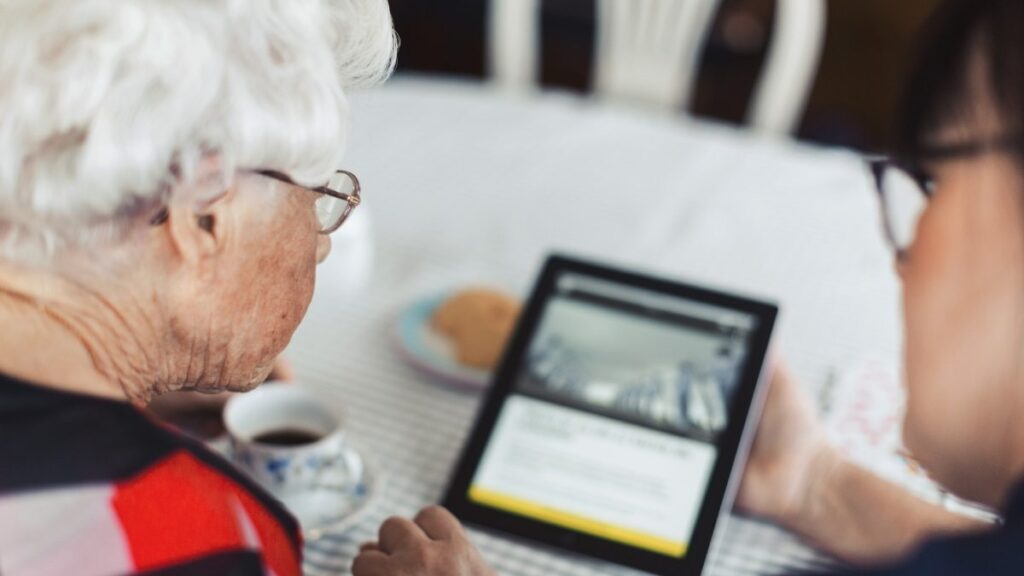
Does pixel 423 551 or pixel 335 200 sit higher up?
pixel 335 200

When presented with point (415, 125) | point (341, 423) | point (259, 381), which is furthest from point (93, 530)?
point (415, 125)

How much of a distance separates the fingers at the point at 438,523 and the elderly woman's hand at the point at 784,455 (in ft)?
0.99

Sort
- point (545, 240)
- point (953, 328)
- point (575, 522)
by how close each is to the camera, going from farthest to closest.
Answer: point (545, 240)
point (575, 522)
point (953, 328)

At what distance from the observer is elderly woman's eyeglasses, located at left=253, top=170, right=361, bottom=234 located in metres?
0.85

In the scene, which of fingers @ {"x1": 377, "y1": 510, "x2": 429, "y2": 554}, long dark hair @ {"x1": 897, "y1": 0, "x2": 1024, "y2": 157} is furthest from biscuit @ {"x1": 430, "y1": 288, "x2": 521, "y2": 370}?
long dark hair @ {"x1": 897, "y1": 0, "x2": 1024, "y2": 157}

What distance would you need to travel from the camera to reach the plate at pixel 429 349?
4.09 feet

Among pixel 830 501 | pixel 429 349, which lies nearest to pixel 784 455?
pixel 830 501

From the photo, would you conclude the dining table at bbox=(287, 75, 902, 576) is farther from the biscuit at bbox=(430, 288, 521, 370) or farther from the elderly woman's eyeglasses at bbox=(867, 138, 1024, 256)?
the elderly woman's eyeglasses at bbox=(867, 138, 1024, 256)

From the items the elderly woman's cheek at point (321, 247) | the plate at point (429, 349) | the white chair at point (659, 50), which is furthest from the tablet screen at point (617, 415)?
the white chair at point (659, 50)

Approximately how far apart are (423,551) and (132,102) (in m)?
0.45

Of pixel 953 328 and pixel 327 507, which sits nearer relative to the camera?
pixel 953 328

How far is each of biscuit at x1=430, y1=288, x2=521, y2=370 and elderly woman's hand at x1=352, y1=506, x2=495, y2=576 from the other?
0.29 metres

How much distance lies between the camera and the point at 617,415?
111 centimetres

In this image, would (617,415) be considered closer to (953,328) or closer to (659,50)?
(953,328)
